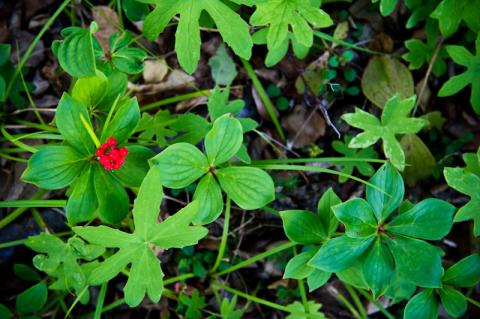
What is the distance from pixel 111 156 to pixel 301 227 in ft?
2.56

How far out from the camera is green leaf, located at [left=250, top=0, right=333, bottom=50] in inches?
71.1

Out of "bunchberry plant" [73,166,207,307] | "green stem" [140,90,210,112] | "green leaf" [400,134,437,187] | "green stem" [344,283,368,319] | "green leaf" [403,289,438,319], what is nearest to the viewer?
"bunchberry plant" [73,166,207,307]

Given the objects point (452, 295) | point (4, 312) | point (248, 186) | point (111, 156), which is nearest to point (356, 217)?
point (248, 186)

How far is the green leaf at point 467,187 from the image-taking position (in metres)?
1.81

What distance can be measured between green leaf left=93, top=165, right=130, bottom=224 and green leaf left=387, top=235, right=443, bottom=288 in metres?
1.02

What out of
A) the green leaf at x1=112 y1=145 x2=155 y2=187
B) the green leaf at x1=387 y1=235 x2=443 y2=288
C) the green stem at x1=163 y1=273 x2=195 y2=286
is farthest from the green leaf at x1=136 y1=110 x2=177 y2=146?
the green leaf at x1=387 y1=235 x2=443 y2=288

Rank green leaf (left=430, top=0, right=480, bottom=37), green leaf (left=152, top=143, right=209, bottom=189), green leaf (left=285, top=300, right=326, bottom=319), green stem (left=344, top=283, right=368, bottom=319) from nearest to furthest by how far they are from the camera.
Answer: green leaf (left=152, top=143, right=209, bottom=189)
green leaf (left=285, top=300, right=326, bottom=319)
green leaf (left=430, top=0, right=480, bottom=37)
green stem (left=344, top=283, right=368, bottom=319)

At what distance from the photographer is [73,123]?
1603 millimetres

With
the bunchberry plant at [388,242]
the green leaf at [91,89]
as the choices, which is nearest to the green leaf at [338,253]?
the bunchberry plant at [388,242]

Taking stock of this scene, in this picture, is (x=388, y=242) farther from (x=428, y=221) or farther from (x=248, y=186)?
(x=248, y=186)

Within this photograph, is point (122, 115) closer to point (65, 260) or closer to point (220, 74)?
point (65, 260)

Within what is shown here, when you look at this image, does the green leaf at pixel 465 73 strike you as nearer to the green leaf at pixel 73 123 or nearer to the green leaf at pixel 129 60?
the green leaf at pixel 129 60

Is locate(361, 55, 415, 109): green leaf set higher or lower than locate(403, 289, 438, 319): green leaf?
higher

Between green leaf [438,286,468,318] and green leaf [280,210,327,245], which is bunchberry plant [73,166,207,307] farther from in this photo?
green leaf [438,286,468,318]
